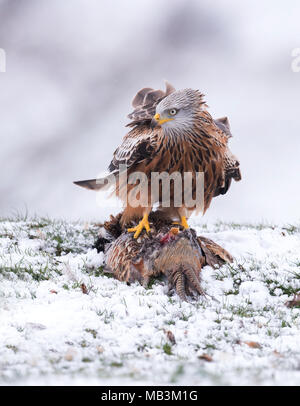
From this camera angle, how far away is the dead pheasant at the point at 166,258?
187 inches

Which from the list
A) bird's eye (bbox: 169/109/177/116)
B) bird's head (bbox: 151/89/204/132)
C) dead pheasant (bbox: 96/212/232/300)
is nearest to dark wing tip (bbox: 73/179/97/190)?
dead pheasant (bbox: 96/212/232/300)

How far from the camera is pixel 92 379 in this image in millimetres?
2787

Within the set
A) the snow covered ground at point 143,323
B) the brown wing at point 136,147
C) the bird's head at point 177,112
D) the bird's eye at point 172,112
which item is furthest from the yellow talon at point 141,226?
the bird's eye at point 172,112

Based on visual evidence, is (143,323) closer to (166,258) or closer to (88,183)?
(166,258)

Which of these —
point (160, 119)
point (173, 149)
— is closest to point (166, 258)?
point (173, 149)

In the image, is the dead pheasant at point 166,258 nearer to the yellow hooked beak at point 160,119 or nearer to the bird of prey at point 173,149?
the bird of prey at point 173,149

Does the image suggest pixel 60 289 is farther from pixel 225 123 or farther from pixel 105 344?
pixel 225 123

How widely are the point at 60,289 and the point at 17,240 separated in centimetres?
190

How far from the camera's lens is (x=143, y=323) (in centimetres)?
401

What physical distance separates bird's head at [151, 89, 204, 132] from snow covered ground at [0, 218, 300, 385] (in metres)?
1.66

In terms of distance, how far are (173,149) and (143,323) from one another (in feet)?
7.23

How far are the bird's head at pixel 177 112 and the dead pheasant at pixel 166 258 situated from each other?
1.19m
